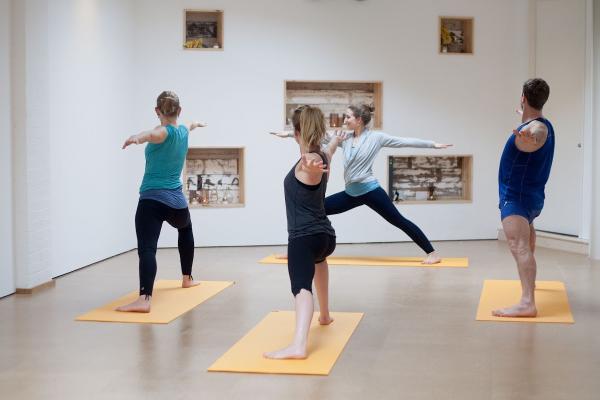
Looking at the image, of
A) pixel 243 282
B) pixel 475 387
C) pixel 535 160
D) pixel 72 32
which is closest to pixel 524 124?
pixel 535 160

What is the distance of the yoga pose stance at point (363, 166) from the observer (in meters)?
7.17

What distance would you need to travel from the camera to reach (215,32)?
357 inches

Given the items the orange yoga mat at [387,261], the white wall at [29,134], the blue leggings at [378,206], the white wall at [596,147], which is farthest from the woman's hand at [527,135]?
the white wall at [29,134]

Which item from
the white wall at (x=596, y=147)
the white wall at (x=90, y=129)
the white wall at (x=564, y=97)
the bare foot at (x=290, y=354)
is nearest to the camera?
the bare foot at (x=290, y=354)

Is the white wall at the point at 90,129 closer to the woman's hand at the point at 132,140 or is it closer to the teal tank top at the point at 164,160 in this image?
the teal tank top at the point at 164,160

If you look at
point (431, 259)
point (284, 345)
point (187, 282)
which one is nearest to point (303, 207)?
point (284, 345)

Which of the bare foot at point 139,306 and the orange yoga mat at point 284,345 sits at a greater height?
the bare foot at point 139,306

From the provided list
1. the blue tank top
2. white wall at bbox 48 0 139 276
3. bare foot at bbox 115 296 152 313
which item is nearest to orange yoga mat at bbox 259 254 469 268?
white wall at bbox 48 0 139 276

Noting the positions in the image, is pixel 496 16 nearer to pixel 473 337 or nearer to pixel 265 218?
pixel 265 218

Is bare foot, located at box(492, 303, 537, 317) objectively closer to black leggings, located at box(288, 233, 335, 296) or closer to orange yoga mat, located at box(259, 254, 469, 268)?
black leggings, located at box(288, 233, 335, 296)

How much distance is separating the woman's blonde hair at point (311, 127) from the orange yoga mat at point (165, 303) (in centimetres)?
153

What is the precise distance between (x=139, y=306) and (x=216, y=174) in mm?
4077

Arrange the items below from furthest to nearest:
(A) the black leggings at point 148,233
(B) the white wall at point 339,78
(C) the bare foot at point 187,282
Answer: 1. (B) the white wall at point 339,78
2. (C) the bare foot at point 187,282
3. (A) the black leggings at point 148,233

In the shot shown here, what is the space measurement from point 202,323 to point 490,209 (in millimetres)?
5364
